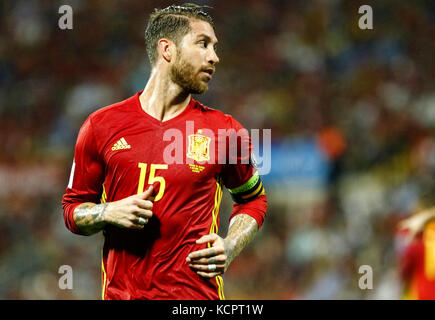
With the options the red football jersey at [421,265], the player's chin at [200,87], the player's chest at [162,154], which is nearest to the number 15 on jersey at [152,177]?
the player's chest at [162,154]

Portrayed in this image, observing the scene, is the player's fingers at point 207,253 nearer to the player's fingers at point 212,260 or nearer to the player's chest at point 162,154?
the player's fingers at point 212,260

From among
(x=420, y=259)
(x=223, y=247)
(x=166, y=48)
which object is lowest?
(x=223, y=247)

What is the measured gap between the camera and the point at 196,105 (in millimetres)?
3250

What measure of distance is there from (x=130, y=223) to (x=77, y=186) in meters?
0.52

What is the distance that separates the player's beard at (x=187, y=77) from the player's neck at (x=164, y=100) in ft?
0.13

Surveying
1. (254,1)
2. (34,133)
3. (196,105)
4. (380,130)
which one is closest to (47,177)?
(34,133)

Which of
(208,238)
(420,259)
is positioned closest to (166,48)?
(208,238)

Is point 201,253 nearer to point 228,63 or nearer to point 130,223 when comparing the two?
point 130,223

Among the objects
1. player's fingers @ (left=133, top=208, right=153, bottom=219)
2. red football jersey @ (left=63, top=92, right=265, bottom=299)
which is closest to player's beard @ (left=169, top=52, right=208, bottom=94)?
red football jersey @ (left=63, top=92, right=265, bottom=299)

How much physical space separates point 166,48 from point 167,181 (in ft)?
2.60

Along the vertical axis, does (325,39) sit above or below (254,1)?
below

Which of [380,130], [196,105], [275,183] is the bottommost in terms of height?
[196,105]

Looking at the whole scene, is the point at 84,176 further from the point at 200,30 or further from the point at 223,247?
the point at 200,30

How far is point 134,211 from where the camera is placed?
8.83 feet
